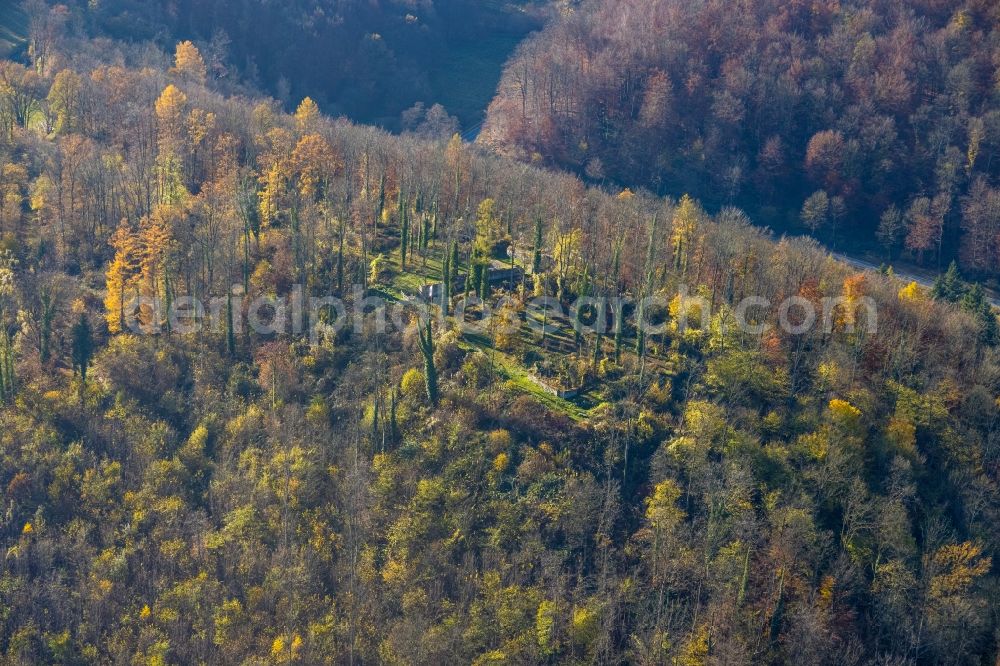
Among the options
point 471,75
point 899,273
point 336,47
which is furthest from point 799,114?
point 336,47

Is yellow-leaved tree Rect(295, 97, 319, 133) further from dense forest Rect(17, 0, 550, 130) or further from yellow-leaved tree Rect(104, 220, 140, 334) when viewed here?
dense forest Rect(17, 0, 550, 130)

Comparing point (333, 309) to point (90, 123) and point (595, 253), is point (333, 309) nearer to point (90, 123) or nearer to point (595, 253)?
point (595, 253)

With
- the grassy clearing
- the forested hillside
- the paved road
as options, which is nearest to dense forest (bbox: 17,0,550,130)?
the grassy clearing

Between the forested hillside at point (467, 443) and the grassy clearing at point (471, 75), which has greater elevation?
the grassy clearing at point (471, 75)

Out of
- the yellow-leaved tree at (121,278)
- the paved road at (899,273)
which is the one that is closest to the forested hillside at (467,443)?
the yellow-leaved tree at (121,278)

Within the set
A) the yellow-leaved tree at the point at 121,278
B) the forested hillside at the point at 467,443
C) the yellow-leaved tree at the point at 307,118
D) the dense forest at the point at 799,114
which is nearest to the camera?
the forested hillside at the point at 467,443

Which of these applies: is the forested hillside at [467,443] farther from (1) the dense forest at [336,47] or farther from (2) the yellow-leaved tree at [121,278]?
(1) the dense forest at [336,47]
